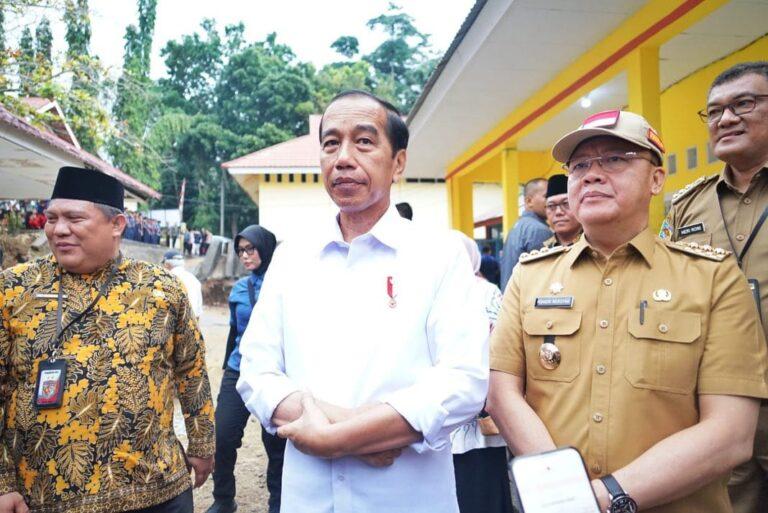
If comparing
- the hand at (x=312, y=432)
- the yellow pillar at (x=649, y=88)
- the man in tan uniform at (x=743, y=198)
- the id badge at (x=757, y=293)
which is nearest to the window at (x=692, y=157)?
the yellow pillar at (x=649, y=88)

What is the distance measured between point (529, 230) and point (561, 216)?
0.89 m

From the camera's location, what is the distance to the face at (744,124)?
212 cm

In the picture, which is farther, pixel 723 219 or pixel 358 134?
pixel 723 219

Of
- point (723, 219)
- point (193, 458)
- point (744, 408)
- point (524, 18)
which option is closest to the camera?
point (744, 408)

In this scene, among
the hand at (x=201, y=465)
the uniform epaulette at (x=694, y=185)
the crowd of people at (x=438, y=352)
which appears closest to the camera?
the crowd of people at (x=438, y=352)

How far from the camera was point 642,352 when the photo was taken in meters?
1.56

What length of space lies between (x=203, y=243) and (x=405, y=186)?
1728 centimetres

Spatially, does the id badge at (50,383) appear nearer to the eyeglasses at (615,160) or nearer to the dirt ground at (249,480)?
the eyeglasses at (615,160)

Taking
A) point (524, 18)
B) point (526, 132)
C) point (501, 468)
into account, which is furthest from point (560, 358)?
point (526, 132)

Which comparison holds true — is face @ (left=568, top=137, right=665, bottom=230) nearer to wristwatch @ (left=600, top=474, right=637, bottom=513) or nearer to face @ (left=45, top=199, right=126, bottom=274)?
wristwatch @ (left=600, top=474, right=637, bottom=513)

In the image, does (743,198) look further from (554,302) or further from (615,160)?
(554,302)

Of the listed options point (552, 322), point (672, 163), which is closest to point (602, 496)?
point (552, 322)

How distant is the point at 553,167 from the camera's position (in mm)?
10492

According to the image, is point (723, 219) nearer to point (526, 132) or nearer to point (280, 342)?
point (280, 342)
